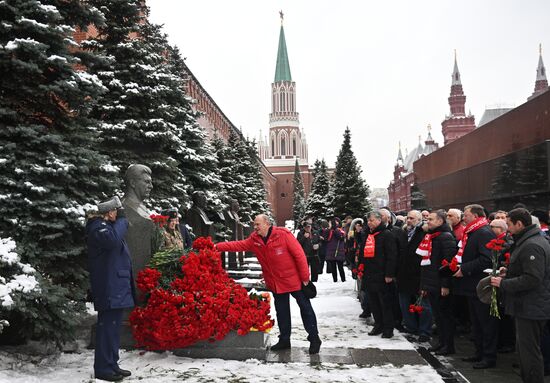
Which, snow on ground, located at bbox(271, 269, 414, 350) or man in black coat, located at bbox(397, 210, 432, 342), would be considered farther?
man in black coat, located at bbox(397, 210, 432, 342)

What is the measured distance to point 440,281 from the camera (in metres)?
6.96

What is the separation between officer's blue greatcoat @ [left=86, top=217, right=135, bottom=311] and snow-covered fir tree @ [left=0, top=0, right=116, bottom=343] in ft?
1.78

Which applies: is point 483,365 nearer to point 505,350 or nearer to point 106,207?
point 505,350

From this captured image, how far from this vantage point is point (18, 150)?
654 cm

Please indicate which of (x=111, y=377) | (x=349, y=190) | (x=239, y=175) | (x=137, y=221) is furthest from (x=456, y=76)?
(x=111, y=377)

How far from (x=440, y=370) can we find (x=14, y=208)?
5.33 meters

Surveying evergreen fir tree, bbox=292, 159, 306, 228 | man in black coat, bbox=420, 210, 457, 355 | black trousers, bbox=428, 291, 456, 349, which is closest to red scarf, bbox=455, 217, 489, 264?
man in black coat, bbox=420, 210, 457, 355

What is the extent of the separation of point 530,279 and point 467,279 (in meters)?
1.77

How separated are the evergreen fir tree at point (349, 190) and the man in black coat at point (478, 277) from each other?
31237 millimetres

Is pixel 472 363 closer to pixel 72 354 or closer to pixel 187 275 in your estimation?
pixel 187 275

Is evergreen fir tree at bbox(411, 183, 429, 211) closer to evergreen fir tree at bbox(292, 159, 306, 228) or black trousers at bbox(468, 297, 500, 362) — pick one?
black trousers at bbox(468, 297, 500, 362)

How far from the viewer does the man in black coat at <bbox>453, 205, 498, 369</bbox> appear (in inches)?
249

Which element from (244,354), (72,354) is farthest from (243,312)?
(72,354)

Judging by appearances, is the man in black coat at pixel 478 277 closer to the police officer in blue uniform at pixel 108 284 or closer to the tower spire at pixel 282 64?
the police officer in blue uniform at pixel 108 284
